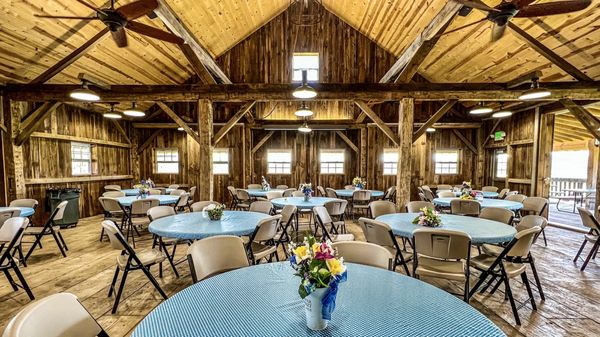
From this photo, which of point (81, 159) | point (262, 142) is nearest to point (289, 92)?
point (262, 142)

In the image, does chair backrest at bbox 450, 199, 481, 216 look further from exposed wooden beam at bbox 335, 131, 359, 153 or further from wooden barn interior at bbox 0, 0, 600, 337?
exposed wooden beam at bbox 335, 131, 359, 153

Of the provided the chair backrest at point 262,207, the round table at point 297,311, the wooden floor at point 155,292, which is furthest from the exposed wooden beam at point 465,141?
the round table at point 297,311

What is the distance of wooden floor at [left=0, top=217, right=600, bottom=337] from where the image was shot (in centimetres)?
249

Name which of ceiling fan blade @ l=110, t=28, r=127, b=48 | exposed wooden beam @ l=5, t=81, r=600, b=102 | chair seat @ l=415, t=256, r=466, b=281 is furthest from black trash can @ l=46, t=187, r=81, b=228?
chair seat @ l=415, t=256, r=466, b=281

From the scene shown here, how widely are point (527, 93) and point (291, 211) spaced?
4304mm

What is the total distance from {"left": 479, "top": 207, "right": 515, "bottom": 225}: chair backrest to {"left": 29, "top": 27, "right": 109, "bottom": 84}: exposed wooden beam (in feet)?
21.8

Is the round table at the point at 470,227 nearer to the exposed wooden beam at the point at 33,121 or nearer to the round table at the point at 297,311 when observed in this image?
the round table at the point at 297,311

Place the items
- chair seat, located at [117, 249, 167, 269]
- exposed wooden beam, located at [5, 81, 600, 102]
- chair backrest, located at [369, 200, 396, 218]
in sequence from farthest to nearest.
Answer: exposed wooden beam, located at [5, 81, 600, 102] < chair backrest, located at [369, 200, 396, 218] < chair seat, located at [117, 249, 167, 269]

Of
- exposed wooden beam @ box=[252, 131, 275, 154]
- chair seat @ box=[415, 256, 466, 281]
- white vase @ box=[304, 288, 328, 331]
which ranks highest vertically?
exposed wooden beam @ box=[252, 131, 275, 154]

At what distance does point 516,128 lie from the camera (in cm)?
771

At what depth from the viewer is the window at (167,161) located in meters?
9.57

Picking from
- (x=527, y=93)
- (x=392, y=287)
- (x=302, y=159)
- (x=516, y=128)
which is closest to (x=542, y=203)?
(x=527, y=93)

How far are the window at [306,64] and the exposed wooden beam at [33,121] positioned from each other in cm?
620

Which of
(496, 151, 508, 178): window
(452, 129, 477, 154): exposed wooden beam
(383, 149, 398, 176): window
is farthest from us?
(383, 149, 398, 176): window
